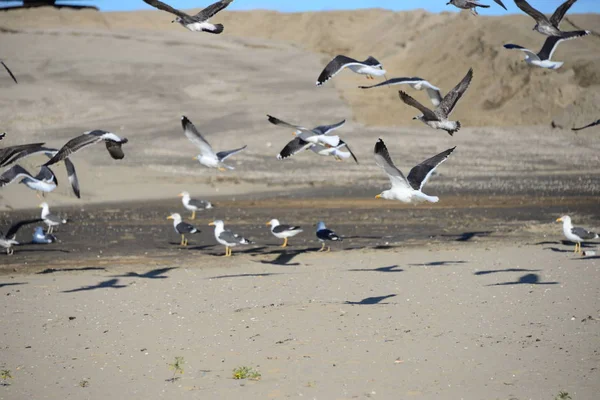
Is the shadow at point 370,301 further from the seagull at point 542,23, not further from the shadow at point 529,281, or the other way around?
the seagull at point 542,23

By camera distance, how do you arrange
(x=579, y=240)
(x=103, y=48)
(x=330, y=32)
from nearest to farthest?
(x=579, y=240) → (x=103, y=48) → (x=330, y=32)

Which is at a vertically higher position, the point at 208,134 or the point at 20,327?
the point at 20,327

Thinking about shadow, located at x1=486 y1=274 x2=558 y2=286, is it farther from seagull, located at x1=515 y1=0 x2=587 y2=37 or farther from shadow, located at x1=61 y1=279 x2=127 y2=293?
shadow, located at x1=61 y1=279 x2=127 y2=293

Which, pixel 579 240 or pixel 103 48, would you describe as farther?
pixel 103 48

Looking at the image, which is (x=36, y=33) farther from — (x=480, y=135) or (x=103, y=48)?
(x=480, y=135)

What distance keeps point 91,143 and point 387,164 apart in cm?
367

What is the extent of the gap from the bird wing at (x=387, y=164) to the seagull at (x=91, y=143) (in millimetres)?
3069

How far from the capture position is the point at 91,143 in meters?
12.5

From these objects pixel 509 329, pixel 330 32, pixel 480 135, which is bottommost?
pixel 330 32

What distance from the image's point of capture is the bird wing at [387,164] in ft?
39.8

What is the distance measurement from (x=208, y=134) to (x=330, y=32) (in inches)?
1734

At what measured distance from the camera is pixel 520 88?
4034 centimetres

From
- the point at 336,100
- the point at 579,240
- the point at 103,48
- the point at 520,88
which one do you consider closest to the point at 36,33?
the point at 103,48

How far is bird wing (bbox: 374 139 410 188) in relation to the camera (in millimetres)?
12125
